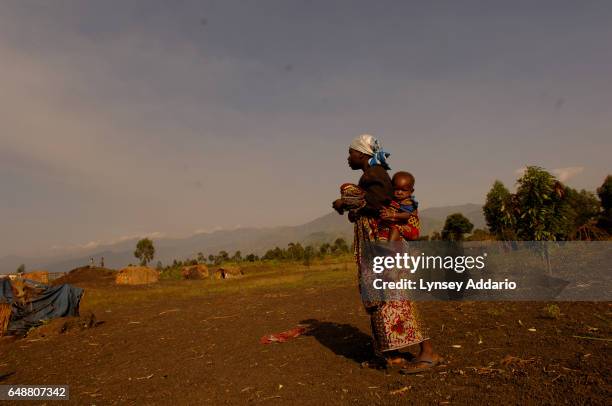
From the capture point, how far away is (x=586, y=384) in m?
3.68

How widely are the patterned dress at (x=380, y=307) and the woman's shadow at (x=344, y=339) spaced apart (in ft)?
2.70

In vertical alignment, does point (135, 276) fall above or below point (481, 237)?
below

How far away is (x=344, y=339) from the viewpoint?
6.83 meters

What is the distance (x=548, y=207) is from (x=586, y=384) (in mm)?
11141

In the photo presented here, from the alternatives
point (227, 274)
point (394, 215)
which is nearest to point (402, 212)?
point (394, 215)

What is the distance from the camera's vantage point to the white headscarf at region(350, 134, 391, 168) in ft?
16.9

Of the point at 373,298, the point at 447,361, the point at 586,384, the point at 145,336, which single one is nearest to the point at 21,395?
the point at 145,336

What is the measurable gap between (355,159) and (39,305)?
11.1m

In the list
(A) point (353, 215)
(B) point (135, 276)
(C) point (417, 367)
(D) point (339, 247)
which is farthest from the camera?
(D) point (339, 247)

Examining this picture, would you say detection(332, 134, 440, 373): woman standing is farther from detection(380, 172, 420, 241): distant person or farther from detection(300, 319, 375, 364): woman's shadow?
detection(300, 319, 375, 364): woman's shadow

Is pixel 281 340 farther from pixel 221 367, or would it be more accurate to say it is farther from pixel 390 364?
pixel 390 364

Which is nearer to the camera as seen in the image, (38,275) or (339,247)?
(38,275)

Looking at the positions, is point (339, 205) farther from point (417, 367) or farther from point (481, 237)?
point (481, 237)

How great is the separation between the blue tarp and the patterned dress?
1057cm
